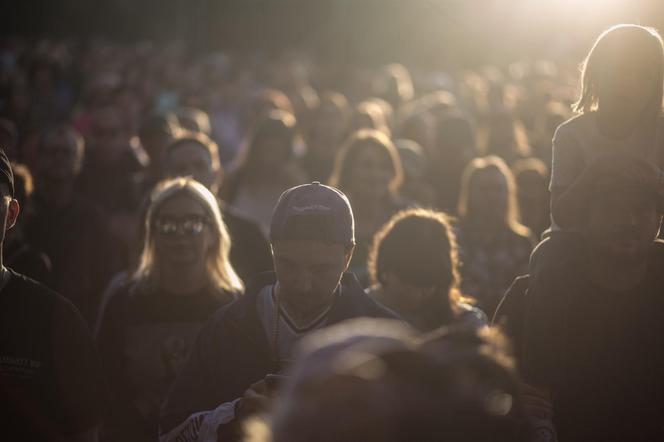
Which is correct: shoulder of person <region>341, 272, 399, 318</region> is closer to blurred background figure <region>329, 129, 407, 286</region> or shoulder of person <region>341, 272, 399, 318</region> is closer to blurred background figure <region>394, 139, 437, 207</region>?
→ blurred background figure <region>329, 129, 407, 286</region>

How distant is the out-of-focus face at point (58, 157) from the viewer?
989 cm

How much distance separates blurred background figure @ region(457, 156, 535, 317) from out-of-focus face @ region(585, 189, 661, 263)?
384 centimetres

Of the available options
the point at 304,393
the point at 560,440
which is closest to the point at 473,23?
the point at 560,440

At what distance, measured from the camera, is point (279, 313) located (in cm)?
479

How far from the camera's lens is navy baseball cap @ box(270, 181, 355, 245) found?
479 cm

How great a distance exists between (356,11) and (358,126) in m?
21.9

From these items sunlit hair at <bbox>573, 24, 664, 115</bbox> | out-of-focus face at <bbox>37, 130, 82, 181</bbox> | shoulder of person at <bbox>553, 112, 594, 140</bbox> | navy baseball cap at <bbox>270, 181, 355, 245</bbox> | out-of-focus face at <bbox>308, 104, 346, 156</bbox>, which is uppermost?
sunlit hair at <bbox>573, 24, 664, 115</bbox>

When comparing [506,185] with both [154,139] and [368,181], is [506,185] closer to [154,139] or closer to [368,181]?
[368,181]

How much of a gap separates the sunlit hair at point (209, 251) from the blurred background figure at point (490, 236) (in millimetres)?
2089

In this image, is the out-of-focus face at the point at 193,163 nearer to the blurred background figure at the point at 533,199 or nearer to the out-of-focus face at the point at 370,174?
the out-of-focus face at the point at 370,174

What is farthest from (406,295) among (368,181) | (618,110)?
(368,181)

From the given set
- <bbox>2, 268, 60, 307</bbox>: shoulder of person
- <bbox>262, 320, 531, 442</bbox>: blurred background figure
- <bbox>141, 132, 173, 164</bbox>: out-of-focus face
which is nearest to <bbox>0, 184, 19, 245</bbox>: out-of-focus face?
<bbox>2, 268, 60, 307</bbox>: shoulder of person

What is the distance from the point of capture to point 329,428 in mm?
2072

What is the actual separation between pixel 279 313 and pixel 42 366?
0.94 metres
